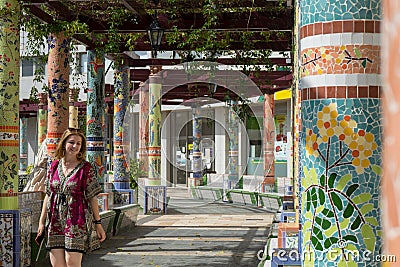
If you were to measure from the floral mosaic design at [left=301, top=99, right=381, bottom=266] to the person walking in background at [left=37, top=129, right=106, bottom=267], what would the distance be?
341 cm

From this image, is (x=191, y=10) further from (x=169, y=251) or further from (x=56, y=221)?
(x=56, y=221)

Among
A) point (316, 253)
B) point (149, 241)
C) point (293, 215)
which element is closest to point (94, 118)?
point (149, 241)

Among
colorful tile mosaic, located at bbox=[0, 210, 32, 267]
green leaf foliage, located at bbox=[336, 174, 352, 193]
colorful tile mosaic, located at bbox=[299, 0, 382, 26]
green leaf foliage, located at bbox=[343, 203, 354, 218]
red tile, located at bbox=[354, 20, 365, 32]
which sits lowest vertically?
colorful tile mosaic, located at bbox=[0, 210, 32, 267]

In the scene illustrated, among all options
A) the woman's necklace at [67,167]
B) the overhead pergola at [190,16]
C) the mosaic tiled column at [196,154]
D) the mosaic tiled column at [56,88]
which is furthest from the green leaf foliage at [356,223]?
the mosaic tiled column at [196,154]

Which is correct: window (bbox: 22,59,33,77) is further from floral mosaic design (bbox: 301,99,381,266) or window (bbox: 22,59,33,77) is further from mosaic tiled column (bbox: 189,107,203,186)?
floral mosaic design (bbox: 301,99,381,266)

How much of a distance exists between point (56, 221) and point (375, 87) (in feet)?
12.4

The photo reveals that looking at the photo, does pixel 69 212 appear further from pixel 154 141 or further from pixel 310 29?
pixel 154 141

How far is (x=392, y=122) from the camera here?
60 centimetres

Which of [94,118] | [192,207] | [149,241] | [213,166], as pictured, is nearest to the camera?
[149,241]

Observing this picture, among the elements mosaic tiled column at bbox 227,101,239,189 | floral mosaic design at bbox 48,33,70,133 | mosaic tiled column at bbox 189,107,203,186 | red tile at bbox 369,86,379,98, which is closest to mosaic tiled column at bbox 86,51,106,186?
floral mosaic design at bbox 48,33,70,133

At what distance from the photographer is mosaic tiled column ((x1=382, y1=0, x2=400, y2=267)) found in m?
0.60

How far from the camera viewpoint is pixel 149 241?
12.8 meters

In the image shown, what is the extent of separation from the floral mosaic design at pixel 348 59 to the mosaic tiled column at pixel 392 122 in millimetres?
2072

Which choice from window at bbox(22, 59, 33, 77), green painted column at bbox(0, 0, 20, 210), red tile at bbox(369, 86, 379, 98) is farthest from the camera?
window at bbox(22, 59, 33, 77)
